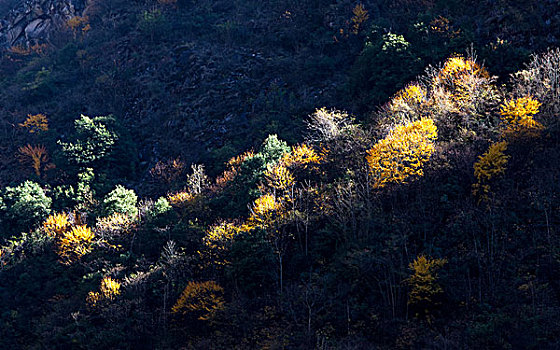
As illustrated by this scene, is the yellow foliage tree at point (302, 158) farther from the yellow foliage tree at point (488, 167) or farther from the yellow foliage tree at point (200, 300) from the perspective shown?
the yellow foliage tree at point (488, 167)

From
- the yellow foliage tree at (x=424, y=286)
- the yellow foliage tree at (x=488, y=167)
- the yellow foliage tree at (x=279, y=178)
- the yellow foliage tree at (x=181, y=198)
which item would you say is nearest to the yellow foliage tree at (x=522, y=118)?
the yellow foliage tree at (x=488, y=167)

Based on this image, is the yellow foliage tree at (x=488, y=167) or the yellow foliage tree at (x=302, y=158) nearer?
the yellow foliage tree at (x=488, y=167)

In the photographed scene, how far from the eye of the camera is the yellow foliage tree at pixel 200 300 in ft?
96.1

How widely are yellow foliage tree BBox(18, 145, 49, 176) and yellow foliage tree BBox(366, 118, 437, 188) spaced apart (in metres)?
41.1

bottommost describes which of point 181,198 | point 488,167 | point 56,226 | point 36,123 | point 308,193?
point 488,167

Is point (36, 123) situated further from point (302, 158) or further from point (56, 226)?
point (302, 158)

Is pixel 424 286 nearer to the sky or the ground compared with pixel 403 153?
nearer to the ground

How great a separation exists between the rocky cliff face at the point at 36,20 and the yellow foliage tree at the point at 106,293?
61680 mm

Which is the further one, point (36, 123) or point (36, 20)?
point (36, 20)

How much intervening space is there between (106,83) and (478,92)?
160 ft

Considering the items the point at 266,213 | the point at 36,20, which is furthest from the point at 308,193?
the point at 36,20

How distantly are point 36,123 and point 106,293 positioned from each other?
34779mm

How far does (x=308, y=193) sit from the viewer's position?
108ft

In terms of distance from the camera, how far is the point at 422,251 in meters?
26.6
